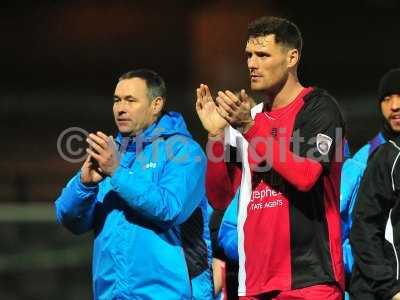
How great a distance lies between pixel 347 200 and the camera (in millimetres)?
6207

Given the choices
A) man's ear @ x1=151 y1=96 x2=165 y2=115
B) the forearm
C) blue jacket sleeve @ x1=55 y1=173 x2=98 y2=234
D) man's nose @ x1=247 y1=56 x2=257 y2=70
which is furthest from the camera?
man's ear @ x1=151 y1=96 x2=165 y2=115

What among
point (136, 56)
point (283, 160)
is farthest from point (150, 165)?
point (136, 56)

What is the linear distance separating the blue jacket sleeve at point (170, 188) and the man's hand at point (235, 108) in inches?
28.4

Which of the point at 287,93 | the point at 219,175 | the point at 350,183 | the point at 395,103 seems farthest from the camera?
the point at 350,183

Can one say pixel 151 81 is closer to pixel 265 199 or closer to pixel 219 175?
pixel 219 175

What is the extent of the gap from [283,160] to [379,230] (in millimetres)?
910

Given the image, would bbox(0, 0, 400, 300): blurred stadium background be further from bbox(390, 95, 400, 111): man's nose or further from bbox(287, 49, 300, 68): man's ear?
bbox(287, 49, 300, 68): man's ear

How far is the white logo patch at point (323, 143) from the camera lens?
16.1 feet

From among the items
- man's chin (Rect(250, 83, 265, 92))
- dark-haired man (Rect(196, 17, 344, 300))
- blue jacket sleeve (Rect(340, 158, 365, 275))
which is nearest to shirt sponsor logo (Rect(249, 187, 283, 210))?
dark-haired man (Rect(196, 17, 344, 300))

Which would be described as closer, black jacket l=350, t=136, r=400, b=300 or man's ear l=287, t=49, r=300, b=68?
man's ear l=287, t=49, r=300, b=68

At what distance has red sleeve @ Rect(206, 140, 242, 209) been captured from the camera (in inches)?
215

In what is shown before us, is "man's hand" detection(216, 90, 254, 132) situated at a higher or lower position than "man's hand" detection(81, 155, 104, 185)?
higher

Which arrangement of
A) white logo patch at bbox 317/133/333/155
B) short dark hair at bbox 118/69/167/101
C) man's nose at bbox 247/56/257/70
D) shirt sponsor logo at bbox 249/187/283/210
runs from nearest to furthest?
white logo patch at bbox 317/133/333/155 < shirt sponsor logo at bbox 249/187/283/210 < man's nose at bbox 247/56/257/70 < short dark hair at bbox 118/69/167/101

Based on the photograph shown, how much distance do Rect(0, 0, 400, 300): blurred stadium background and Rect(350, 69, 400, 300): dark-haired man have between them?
6.18 metres
